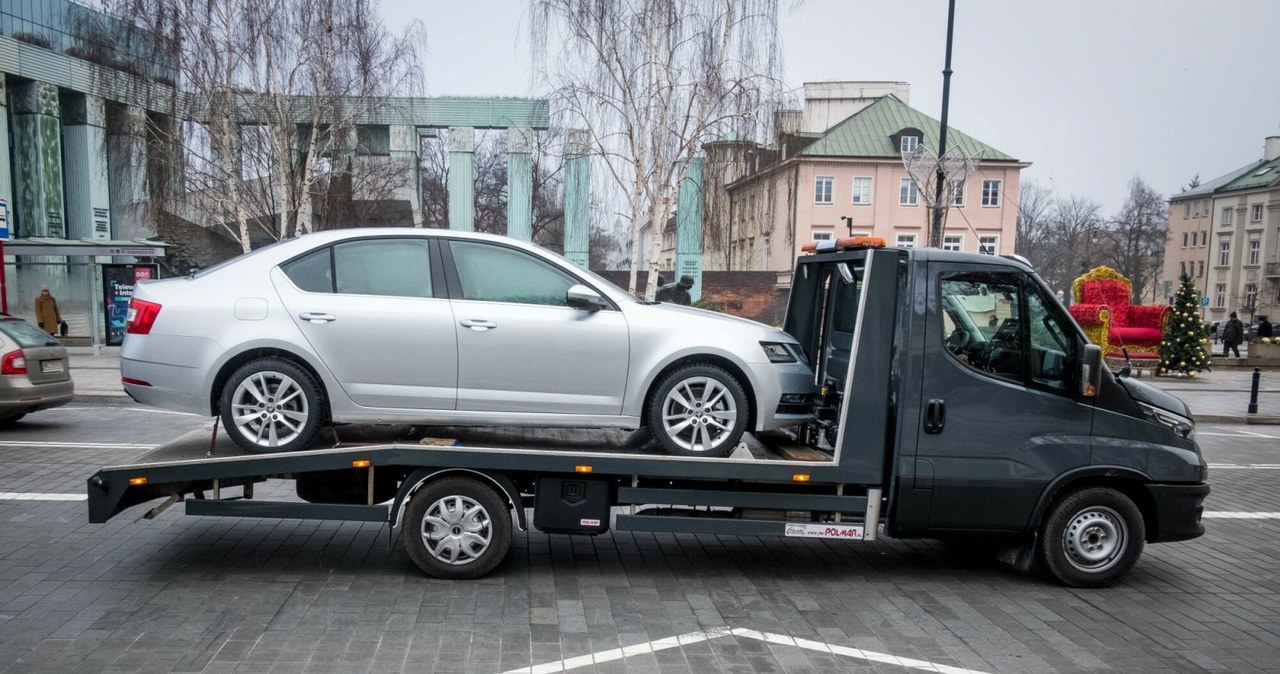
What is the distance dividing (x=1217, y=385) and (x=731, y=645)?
2248 cm

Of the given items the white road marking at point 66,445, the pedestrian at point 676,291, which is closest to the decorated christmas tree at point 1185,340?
the pedestrian at point 676,291

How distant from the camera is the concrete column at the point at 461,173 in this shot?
32188 millimetres

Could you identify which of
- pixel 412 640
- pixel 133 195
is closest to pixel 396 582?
pixel 412 640

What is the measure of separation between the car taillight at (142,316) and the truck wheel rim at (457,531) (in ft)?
7.22

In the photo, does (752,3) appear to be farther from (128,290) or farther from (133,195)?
(133,195)

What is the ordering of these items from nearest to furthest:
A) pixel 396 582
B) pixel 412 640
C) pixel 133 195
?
1. pixel 412 640
2. pixel 396 582
3. pixel 133 195

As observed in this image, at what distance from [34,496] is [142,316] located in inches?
129

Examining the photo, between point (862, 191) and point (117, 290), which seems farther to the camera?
point (862, 191)

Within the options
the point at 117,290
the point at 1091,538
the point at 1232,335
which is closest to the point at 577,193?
the point at 117,290

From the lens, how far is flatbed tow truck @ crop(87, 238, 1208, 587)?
542 centimetres

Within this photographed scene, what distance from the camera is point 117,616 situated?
4922 millimetres

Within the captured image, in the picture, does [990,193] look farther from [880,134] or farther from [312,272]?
[312,272]

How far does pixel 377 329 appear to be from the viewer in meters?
5.51

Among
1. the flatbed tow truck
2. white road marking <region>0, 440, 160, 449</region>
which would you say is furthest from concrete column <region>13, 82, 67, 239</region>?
the flatbed tow truck
